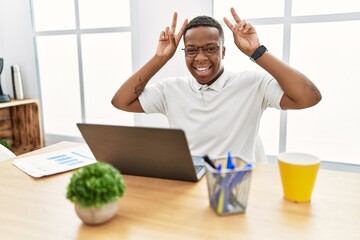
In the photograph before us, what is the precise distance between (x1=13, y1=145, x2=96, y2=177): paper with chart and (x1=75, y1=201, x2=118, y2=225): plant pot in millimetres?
417

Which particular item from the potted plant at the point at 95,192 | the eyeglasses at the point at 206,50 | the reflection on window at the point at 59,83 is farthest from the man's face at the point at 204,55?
the reflection on window at the point at 59,83

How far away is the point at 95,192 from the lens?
770 mm

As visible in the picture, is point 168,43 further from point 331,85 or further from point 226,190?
point 331,85

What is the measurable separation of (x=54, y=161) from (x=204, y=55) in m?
0.76

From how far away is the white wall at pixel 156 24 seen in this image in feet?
8.47

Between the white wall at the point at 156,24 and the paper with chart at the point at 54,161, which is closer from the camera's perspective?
the paper with chart at the point at 54,161

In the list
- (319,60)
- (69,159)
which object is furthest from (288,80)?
(319,60)

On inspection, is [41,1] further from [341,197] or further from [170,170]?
[341,197]

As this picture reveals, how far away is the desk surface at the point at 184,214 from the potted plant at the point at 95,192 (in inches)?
1.2

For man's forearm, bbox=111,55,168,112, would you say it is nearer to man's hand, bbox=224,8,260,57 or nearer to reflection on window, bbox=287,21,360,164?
man's hand, bbox=224,8,260,57

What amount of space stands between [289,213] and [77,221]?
507 millimetres

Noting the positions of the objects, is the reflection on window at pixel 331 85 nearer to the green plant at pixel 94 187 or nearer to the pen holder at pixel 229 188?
the pen holder at pixel 229 188

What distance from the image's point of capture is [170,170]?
3.40ft

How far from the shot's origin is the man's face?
152 cm
